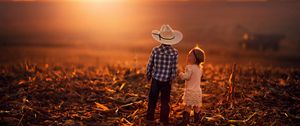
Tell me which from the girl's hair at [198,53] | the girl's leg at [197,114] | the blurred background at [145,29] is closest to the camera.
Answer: the girl's hair at [198,53]

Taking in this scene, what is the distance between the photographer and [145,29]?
125 feet

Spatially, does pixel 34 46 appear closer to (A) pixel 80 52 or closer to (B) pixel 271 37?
(A) pixel 80 52

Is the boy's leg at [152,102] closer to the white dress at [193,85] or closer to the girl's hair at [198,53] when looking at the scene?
the white dress at [193,85]

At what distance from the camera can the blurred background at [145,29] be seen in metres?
25.7

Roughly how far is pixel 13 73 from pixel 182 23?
3095 cm

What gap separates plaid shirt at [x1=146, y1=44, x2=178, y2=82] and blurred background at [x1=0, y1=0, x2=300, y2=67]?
49.7 feet

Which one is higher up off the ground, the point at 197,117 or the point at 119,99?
the point at 119,99

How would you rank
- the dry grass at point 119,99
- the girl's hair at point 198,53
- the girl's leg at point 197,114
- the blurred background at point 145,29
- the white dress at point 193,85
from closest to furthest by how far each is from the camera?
the girl's hair at point 198,53
the white dress at point 193,85
the girl's leg at point 197,114
the dry grass at point 119,99
the blurred background at point 145,29

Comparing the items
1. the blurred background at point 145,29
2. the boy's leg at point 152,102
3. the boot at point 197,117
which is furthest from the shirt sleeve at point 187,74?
the blurred background at point 145,29

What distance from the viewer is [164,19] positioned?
41406 mm

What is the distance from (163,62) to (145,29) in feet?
104

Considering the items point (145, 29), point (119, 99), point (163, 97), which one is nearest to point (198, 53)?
point (163, 97)

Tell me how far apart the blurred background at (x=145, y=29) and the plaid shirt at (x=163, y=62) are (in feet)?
49.7

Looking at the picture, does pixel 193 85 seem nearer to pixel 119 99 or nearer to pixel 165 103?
pixel 165 103
